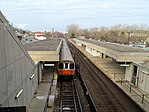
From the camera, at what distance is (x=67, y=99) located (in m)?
15.2

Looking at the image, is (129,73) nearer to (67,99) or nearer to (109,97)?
(109,97)

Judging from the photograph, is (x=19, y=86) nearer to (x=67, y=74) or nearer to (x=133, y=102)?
(x=133, y=102)

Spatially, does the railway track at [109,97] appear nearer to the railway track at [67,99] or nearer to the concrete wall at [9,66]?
the railway track at [67,99]

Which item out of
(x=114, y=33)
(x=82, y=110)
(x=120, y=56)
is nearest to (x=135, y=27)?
(x=114, y=33)

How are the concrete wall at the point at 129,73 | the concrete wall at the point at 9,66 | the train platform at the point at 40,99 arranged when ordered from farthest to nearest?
the concrete wall at the point at 129,73
the train platform at the point at 40,99
the concrete wall at the point at 9,66

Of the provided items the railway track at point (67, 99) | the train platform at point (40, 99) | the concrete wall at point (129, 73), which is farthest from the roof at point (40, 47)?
the concrete wall at point (129, 73)

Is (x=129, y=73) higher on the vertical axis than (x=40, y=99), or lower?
higher

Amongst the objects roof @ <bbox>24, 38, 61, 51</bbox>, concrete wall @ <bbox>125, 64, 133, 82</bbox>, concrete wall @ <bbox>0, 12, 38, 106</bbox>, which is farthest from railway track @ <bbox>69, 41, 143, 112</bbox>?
concrete wall @ <bbox>0, 12, 38, 106</bbox>

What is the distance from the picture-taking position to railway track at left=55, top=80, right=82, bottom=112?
1291cm

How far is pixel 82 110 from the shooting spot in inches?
498

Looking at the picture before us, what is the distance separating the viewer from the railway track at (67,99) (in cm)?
1291

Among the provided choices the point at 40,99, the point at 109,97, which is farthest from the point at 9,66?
the point at 109,97

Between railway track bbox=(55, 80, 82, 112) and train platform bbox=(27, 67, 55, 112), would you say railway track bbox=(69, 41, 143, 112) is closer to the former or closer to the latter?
railway track bbox=(55, 80, 82, 112)

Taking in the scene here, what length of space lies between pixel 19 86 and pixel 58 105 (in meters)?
5.39
